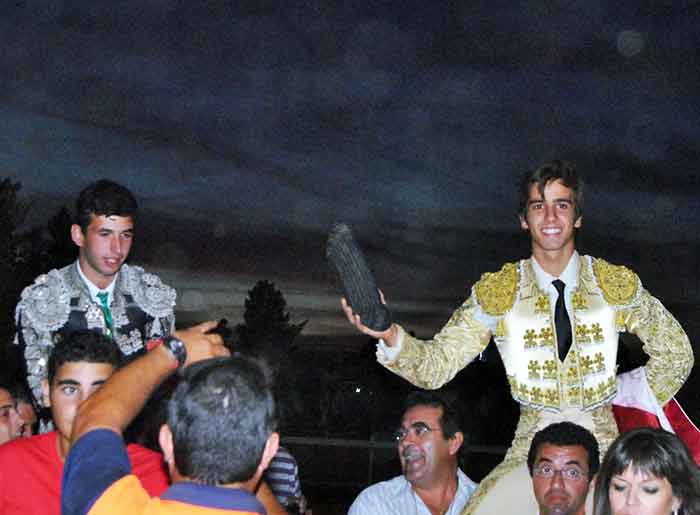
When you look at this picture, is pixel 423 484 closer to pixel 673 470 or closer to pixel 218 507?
pixel 673 470

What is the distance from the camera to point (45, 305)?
492 cm

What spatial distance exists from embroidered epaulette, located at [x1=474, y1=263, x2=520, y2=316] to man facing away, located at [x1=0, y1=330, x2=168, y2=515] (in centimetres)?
170

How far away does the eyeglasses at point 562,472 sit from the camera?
438 centimetres

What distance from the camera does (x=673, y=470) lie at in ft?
11.8

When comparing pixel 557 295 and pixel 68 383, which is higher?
pixel 557 295

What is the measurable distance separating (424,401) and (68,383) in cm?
236

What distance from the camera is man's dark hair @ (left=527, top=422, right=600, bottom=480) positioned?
14.3 ft

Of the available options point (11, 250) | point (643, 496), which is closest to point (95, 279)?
point (643, 496)

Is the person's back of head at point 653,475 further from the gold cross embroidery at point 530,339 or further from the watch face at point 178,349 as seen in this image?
the watch face at point 178,349

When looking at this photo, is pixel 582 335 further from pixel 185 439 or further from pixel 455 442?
pixel 185 439

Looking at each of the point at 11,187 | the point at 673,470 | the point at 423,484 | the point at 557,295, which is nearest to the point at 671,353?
the point at 557,295

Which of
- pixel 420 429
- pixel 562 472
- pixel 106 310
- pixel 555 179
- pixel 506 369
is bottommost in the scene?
pixel 562 472

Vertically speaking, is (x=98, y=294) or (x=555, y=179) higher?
(x=555, y=179)

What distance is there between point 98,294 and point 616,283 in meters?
2.50
